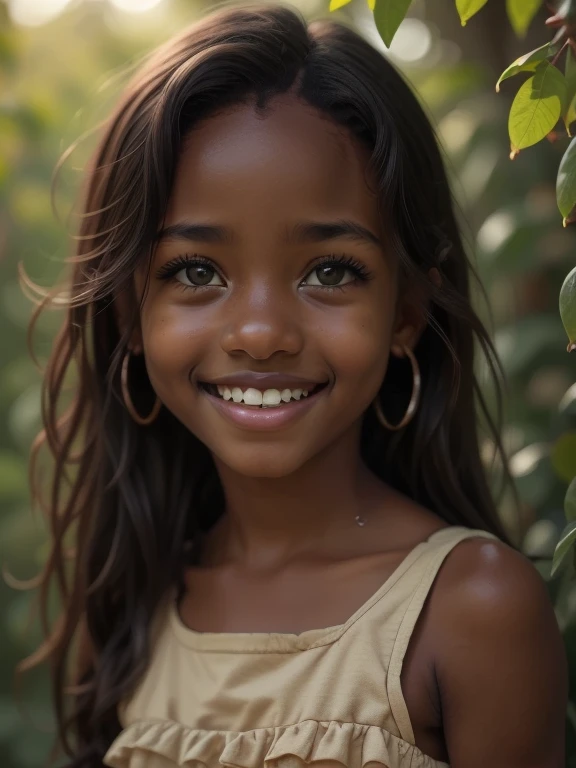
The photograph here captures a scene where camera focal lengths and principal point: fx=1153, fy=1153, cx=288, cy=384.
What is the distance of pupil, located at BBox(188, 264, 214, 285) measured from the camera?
4.66ft

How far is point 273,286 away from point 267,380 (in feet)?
0.38

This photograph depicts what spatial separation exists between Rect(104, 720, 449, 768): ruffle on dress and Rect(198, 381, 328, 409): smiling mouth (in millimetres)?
383

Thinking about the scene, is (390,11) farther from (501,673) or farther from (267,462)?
(501,673)

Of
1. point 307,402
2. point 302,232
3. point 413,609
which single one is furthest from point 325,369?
point 413,609

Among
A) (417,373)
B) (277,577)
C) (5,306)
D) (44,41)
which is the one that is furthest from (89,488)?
(44,41)

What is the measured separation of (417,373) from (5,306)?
142cm

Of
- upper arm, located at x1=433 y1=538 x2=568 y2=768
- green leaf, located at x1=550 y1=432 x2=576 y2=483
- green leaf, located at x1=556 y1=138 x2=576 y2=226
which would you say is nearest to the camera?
green leaf, located at x1=556 y1=138 x2=576 y2=226

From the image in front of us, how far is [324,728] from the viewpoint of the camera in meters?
1.36

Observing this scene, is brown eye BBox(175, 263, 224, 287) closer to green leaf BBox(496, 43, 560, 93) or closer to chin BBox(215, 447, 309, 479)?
chin BBox(215, 447, 309, 479)

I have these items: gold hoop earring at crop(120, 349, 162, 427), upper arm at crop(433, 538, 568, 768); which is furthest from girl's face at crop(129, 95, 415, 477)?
upper arm at crop(433, 538, 568, 768)

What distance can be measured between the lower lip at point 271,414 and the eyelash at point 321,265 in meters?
0.14

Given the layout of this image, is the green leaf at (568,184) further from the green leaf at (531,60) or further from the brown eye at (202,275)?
the brown eye at (202,275)

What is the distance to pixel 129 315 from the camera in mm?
1585

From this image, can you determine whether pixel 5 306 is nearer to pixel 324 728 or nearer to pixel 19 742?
pixel 19 742
